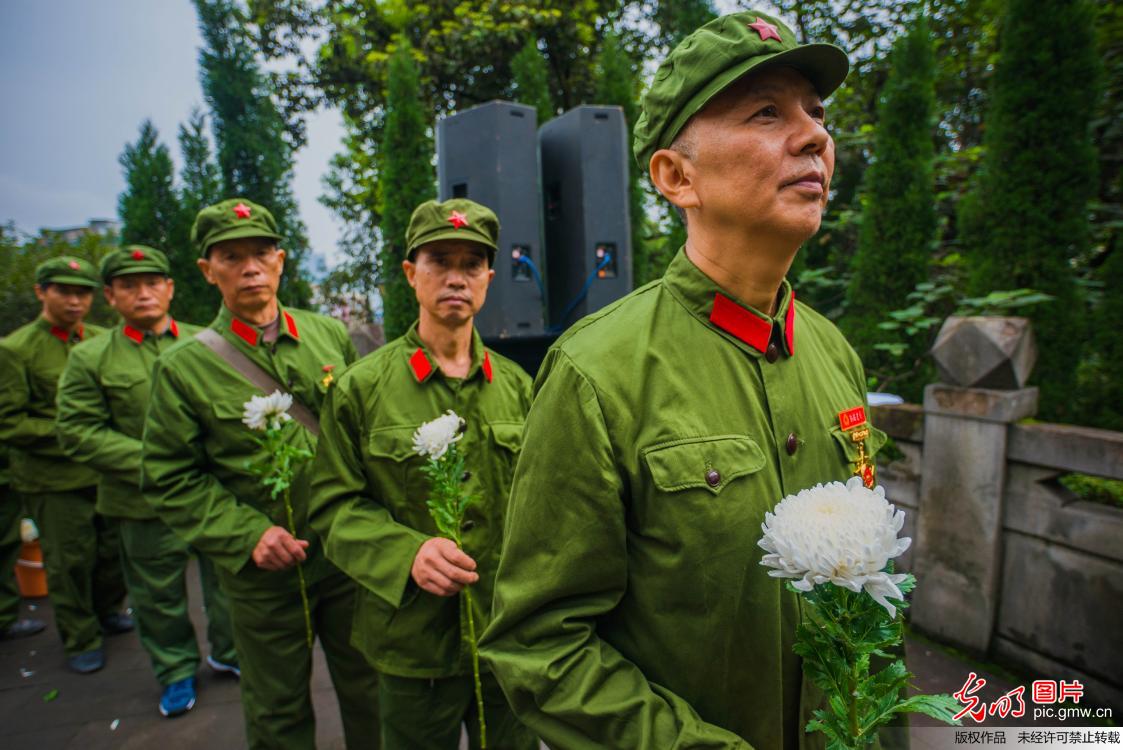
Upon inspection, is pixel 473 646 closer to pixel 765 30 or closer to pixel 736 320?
pixel 736 320

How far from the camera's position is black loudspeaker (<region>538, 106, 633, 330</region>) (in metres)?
3.59

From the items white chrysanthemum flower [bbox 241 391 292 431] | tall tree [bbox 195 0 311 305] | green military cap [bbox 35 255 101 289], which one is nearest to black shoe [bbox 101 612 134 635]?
green military cap [bbox 35 255 101 289]

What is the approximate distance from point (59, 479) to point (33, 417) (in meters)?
0.50

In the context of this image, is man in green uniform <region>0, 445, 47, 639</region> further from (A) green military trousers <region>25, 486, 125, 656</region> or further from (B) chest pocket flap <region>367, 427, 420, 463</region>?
(B) chest pocket flap <region>367, 427, 420, 463</region>

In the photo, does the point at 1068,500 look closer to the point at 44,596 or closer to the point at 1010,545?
the point at 1010,545

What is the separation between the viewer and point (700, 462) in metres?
1.06

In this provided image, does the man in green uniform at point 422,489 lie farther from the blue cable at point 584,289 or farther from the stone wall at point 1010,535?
the stone wall at point 1010,535

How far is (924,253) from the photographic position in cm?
503

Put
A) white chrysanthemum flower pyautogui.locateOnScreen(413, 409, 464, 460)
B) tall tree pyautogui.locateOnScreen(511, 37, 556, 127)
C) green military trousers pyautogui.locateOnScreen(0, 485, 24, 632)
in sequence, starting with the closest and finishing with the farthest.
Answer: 1. white chrysanthemum flower pyautogui.locateOnScreen(413, 409, 464, 460)
2. green military trousers pyautogui.locateOnScreen(0, 485, 24, 632)
3. tall tree pyautogui.locateOnScreen(511, 37, 556, 127)

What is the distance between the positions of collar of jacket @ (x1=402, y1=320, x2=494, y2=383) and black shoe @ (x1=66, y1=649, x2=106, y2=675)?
11.3ft

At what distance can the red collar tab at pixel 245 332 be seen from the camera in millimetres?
2727

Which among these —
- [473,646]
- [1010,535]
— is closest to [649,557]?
[473,646]

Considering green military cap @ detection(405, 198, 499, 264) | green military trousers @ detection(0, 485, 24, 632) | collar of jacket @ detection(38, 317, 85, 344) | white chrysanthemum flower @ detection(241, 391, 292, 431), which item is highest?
green military cap @ detection(405, 198, 499, 264)

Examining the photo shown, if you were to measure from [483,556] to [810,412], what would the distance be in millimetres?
1213
